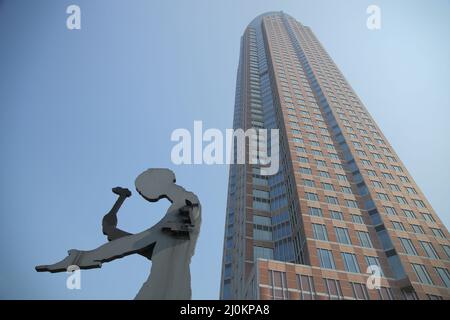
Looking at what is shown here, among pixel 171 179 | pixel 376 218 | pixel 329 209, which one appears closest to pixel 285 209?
pixel 329 209

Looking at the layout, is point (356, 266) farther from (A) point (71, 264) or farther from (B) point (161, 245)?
(A) point (71, 264)

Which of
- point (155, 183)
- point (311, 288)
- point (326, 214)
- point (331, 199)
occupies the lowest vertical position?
point (155, 183)

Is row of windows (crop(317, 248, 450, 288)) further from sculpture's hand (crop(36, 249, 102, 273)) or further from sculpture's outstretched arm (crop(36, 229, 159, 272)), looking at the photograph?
sculpture's hand (crop(36, 249, 102, 273))

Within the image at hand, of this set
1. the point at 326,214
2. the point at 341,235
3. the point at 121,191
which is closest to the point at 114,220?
the point at 121,191

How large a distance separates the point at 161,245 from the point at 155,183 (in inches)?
26.7

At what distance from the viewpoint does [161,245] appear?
2600 millimetres

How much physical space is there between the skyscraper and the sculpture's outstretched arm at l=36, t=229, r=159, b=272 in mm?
26842

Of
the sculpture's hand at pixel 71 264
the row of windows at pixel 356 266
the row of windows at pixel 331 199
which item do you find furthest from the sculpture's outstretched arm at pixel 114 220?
the row of windows at pixel 331 199

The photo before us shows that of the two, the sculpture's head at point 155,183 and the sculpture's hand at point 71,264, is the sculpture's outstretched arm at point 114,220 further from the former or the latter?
the sculpture's hand at point 71,264

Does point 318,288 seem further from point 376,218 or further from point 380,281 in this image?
point 376,218

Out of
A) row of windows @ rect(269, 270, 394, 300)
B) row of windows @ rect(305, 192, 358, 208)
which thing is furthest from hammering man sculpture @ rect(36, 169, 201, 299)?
row of windows @ rect(305, 192, 358, 208)

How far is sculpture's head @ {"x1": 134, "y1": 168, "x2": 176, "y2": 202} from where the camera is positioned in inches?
118

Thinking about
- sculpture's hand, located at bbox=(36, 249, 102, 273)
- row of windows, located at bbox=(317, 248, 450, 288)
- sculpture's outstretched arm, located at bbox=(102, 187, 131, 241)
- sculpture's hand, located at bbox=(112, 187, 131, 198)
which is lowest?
sculpture's hand, located at bbox=(36, 249, 102, 273)

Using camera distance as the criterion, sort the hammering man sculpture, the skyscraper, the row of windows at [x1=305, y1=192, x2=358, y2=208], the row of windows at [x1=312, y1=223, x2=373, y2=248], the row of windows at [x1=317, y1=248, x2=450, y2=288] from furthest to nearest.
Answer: the row of windows at [x1=305, y1=192, x2=358, y2=208]
the row of windows at [x1=312, y1=223, x2=373, y2=248]
the row of windows at [x1=317, y1=248, x2=450, y2=288]
the skyscraper
the hammering man sculpture
